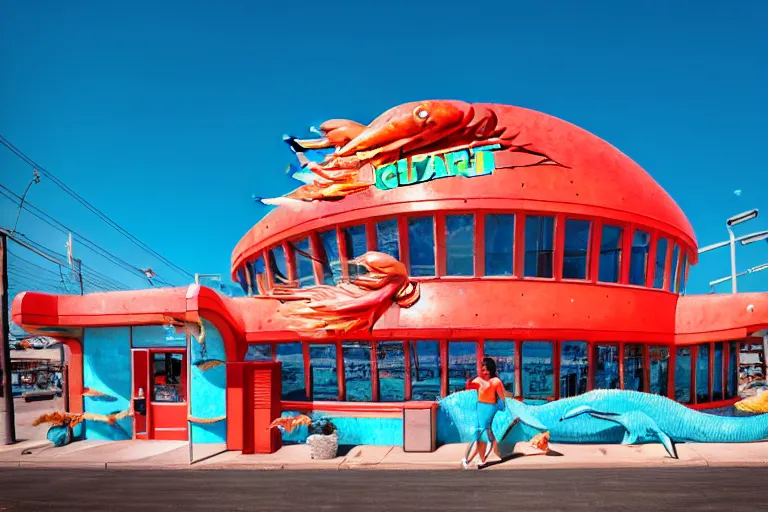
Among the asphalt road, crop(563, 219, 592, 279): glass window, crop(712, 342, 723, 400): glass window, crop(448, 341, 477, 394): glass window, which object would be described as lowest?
the asphalt road

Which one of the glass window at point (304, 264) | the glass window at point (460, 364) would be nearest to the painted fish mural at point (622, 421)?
the glass window at point (460, 364)

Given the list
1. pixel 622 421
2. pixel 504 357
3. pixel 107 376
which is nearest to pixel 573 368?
pixel 622 421

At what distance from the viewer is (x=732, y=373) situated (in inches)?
666

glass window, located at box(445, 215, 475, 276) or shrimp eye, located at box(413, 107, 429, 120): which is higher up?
shrimp eye, located at box(413, 107, 429, 120)

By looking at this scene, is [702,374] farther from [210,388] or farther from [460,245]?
[210,388]

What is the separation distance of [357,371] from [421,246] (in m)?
3.07

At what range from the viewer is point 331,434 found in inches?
521

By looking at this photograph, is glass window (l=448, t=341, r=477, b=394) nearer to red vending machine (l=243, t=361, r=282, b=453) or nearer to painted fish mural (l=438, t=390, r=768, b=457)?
painted fish mural (l=438, t=390, r=768, b=457)

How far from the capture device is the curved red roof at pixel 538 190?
14.0 meters

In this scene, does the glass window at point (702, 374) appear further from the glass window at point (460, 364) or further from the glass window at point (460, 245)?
the glass window at point (460, 245)

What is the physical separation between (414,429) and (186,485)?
4.47 metres

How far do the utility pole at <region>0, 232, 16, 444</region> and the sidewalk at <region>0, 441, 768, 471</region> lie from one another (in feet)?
8.11

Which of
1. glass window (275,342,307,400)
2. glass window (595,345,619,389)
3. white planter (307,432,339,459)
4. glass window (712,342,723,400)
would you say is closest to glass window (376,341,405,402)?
white planter (307,432,339,459)

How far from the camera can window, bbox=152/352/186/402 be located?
53.6 feet
